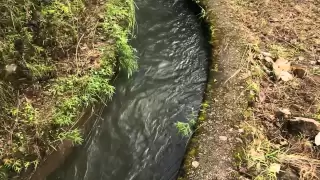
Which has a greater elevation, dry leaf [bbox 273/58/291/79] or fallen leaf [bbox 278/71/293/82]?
dry leaf [bbox 273/58/291/79]

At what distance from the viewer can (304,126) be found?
415 cm

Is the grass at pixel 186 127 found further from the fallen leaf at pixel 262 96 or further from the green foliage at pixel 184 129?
the fallen leaf at pixel 262 96

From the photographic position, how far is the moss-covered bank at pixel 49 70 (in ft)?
13.3

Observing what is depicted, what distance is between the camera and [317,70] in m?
4.87

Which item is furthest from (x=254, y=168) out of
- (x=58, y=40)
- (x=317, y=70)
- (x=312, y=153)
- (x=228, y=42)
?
(x=58, y=40)

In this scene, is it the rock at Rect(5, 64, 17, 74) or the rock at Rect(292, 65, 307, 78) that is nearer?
the rock at Rect(5, 64, 17, 74)

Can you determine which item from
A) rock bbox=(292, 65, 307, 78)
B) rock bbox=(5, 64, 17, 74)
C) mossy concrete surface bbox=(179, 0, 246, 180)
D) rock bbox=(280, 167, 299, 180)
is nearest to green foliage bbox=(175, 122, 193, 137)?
mossy concrete surface bbox=(179, 0, 246, 180)

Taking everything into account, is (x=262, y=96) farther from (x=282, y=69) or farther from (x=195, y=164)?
(x=195, y=164)

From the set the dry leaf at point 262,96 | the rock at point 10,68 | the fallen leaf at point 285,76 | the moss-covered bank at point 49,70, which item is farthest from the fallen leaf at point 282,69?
the rock at point 10,68

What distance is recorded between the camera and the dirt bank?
3.93 meters

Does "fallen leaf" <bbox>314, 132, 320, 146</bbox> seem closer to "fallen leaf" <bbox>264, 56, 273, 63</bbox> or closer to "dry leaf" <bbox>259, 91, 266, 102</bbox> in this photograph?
"dry leaf" <bbox>259, 91, 266, 102</bbox>

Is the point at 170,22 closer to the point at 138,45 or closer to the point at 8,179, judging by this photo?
the point at 138,45

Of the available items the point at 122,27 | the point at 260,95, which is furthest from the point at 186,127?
the point at 122,27

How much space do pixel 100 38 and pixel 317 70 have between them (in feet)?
10.2
